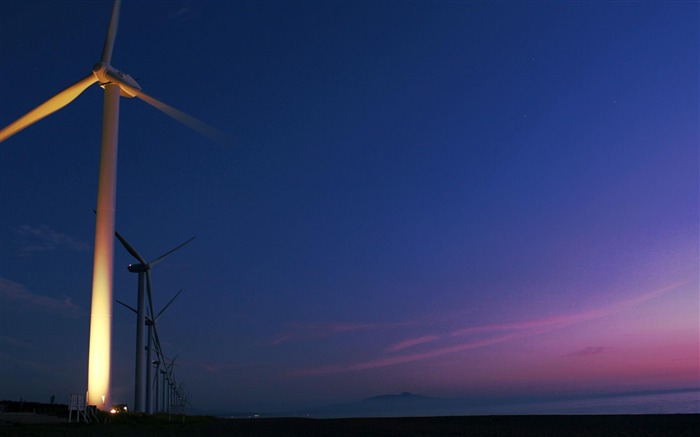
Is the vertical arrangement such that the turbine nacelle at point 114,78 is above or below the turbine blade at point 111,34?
below

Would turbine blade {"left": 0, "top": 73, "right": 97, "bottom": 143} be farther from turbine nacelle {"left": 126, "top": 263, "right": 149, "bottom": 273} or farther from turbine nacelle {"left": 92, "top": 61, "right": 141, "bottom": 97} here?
turbine nacelle {"left": 126, "top": 263, "right": 149, "bottom": 273}

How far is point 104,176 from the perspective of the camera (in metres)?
51.8

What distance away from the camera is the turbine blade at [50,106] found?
5212 centimetres

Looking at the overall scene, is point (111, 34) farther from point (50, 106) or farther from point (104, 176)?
point (104, 176)

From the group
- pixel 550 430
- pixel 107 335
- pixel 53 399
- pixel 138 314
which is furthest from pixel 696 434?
pixel 53 399

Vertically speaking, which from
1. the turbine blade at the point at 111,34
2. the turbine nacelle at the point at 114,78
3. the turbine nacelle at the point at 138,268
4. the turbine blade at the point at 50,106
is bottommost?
the turbine nacelle at the point at 138,268

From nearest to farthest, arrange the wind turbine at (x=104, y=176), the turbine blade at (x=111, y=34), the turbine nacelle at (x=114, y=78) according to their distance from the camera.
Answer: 1. the wind turbine at (x=104, y=176)
2. the turbine nacelle at (x=114, y=78)
3. the turbine blade at (x=111, y=34)

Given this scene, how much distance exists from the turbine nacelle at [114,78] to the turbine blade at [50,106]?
26.2 inches

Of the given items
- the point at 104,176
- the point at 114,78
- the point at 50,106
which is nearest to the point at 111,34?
the point at 114,78

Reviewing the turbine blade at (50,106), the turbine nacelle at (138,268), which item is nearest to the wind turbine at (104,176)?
the turbine blade at (50,106)

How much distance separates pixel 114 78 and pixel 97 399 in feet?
88.2

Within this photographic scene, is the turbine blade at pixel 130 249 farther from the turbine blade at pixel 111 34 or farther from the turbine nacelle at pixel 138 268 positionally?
the turbine blade at pixel 111 34

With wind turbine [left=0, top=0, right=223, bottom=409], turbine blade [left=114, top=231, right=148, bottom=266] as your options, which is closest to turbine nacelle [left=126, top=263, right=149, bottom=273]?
turbine blade [left=114, top=231, right=148, bottom=266]

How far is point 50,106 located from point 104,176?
26.7 feet
